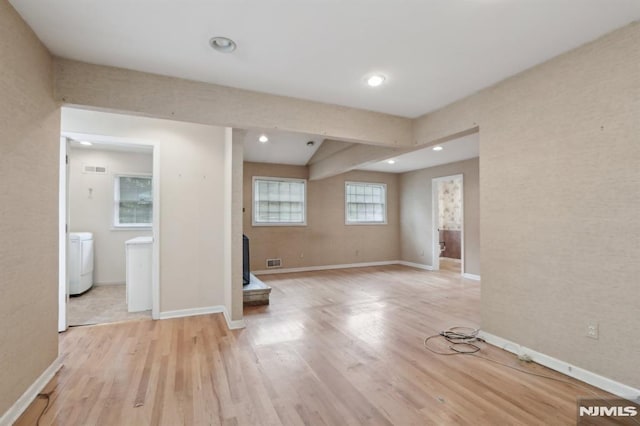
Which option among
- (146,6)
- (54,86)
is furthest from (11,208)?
(146,6)

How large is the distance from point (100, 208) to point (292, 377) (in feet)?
17.1

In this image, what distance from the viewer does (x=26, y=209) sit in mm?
2002

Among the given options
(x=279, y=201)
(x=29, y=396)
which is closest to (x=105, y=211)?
(x=279, y=201)

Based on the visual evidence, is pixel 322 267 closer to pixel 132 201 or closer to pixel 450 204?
pixel 132 201

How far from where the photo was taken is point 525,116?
104 inches

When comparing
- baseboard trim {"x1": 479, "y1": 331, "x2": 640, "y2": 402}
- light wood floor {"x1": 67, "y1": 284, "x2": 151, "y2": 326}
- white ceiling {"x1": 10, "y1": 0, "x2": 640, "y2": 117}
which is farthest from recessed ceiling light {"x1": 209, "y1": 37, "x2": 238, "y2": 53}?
baseboard trim {"x1": 479, "y1": 331, "x2": 640, "y2": 402}

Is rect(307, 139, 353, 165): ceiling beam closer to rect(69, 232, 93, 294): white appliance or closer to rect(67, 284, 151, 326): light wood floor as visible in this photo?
rect(67, 284, 151, 326): light wood floor

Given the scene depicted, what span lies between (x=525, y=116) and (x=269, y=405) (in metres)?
3.17

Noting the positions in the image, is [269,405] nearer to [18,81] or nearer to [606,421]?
[606,421]

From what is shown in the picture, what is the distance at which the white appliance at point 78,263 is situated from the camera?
15.3 ft

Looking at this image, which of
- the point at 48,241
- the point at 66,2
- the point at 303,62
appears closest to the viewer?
the point at 66,2

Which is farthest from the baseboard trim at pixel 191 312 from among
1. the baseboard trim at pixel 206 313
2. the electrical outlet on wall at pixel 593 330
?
the electrical outlet on wall at pixel 593 330

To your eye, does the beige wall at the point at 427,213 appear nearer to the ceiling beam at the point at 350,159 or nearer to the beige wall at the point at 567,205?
the ceiling beam at the point at 350,159

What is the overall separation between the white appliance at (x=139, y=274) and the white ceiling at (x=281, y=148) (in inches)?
100
